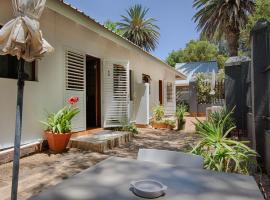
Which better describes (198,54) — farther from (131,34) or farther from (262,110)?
(262,110)

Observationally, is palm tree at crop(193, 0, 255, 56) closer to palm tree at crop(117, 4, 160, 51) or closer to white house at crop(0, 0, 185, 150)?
white house at crop(0, 0, 185, 150)

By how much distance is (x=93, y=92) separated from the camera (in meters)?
8.60

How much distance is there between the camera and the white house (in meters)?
4.89

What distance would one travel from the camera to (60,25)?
6238 millimetres

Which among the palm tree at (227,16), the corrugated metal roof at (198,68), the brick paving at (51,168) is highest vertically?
the palm tree at (227,16)

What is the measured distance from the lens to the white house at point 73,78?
489cm

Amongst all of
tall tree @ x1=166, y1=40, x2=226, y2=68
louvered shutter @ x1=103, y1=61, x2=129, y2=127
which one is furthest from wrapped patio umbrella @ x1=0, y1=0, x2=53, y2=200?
tall tree @ x1=166, y1=40, x2=226, y2=68

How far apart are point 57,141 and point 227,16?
15009mm

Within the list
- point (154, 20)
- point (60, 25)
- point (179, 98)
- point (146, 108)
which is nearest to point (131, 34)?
point (154, 20)

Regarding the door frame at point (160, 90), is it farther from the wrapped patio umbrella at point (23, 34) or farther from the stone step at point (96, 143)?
the wrapped patio umbrella at point (23, 34)

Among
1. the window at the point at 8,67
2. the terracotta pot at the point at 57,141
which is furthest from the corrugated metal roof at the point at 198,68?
the window at the point at 8,67

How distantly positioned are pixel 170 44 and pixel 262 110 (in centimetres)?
4702

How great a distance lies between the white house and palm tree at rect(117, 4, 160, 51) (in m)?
17.1

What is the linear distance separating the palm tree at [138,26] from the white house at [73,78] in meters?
17.1
